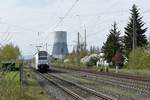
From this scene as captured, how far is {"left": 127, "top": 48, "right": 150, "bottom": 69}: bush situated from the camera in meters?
66.8

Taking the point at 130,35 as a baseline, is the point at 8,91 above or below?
below

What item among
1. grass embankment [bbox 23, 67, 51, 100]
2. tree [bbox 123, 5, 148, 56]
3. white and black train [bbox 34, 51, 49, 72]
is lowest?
grass embankment [bbox 23, 67, 51, 100]

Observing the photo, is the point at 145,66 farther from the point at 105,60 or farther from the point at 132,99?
the point at 132,99

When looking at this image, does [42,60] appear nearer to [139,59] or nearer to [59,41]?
[139,59]

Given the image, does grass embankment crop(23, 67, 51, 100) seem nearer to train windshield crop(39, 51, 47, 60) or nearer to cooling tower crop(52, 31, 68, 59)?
train windshield crop(39, 51, 47, 60)

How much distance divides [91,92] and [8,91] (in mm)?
10944

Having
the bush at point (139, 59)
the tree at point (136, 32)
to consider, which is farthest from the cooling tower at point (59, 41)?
the bush at point (139, 59)

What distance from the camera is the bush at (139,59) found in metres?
66.8

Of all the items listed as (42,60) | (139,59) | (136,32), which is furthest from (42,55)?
(136,32)

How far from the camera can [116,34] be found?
93.8 m

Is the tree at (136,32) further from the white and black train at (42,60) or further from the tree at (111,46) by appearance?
the white and black train at (42,60)

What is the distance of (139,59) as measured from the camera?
67375 mm

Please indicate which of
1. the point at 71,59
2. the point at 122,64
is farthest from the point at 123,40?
the point at 71,59

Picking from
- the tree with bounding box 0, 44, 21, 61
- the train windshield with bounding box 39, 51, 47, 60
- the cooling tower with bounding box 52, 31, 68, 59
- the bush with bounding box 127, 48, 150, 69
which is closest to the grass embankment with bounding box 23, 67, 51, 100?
the tree with bounding box 0, 44, 21, 61
